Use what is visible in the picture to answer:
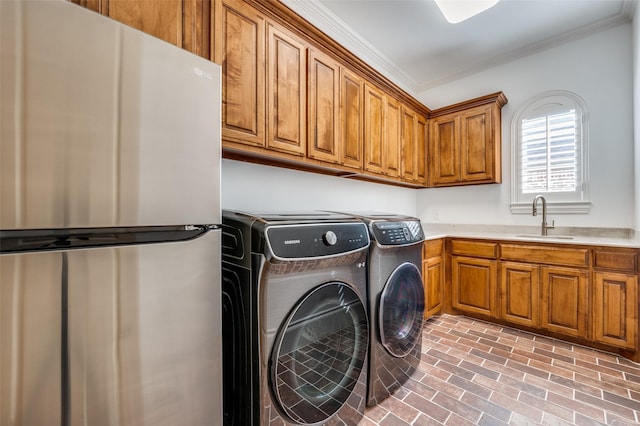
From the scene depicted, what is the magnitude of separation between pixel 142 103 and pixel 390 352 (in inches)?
67.4

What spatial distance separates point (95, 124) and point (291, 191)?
160 cm

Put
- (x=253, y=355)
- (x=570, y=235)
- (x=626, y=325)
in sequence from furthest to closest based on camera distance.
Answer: (x=570, y=235), (x=626, y=325), (x=253, y=355)

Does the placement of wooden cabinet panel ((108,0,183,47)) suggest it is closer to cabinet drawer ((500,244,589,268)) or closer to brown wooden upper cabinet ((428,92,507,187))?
brown wooden upper cabinet ((428,92,507,187))

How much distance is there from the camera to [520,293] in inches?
101

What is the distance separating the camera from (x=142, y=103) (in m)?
0.75

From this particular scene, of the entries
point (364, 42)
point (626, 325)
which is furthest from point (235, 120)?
point (626, 325)

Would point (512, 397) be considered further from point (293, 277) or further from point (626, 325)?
point (293, 277)

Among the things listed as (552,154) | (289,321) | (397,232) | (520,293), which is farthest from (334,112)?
(552,154)

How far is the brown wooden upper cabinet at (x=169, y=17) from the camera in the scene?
1.03m

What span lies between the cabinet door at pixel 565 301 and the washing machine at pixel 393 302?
4.46 ft

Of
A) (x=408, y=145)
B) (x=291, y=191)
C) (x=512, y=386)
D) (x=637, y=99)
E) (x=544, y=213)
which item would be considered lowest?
(x=512, y=386)

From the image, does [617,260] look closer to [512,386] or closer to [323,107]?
[512,386]

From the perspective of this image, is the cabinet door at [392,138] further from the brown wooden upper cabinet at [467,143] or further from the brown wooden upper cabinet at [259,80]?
the brown wooden upper cabinet at [259,80]

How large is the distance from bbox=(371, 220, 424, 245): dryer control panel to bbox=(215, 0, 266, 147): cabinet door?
86 cm
